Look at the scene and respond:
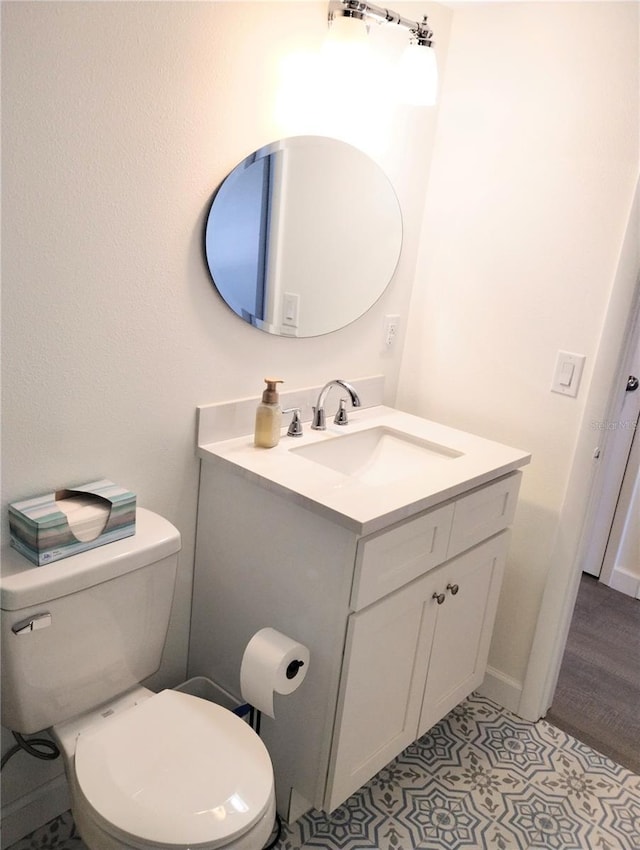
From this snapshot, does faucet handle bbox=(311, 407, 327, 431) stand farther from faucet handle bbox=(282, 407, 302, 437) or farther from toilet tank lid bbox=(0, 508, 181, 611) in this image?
toilet tank lid bbox=(0, 508, 181, 611)

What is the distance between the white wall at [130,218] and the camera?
129 cm

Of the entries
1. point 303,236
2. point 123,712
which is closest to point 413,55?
point 303,236

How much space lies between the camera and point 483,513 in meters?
1.85

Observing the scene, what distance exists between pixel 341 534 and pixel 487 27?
1527mm

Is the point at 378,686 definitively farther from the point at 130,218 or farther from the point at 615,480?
the point at 615,480

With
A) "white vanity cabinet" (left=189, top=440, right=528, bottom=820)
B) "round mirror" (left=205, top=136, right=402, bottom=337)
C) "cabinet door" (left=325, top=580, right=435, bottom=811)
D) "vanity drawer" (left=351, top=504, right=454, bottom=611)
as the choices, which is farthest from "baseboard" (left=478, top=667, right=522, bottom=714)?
"round mirror" (left=205, top=136, right=402, bottom=337)

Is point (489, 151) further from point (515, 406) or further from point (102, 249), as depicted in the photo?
point (102, 249)

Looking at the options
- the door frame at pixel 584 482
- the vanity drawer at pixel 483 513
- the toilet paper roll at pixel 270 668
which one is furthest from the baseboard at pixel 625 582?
the toilet paper roll at pixel 270 668

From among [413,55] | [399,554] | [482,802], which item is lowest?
[482,802]

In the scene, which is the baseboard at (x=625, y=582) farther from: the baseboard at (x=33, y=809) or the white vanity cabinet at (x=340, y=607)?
the baseboard at (x=33, y=809)

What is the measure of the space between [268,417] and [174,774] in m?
0.83

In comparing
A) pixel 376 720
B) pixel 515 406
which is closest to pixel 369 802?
pixel 376 720

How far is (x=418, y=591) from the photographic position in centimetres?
168

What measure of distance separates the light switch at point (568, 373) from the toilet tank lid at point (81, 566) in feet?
3.88
